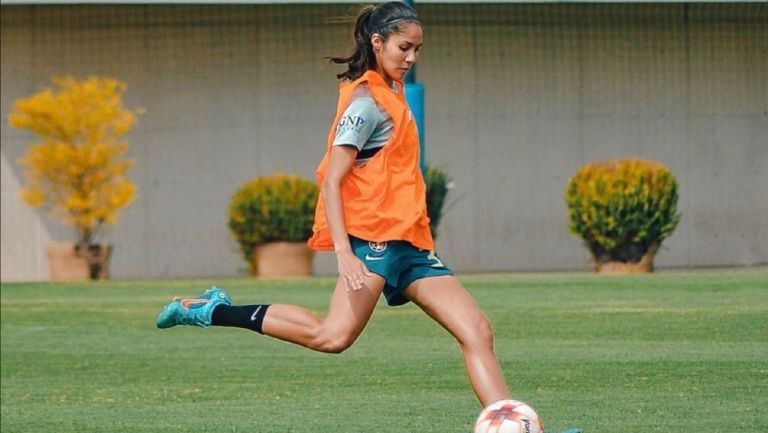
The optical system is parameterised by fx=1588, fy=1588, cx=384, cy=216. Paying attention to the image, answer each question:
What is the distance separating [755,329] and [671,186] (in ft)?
27.9

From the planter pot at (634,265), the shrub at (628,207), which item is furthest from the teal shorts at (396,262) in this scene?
the planter pot at (634,265)

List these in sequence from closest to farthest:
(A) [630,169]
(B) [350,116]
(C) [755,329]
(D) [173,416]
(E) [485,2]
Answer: (B) [350,116] < (D) [173,416] < (C) [755,329] < (A) [630,169] < (E) [485,2]

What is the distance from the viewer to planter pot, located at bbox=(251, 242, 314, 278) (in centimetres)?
2152

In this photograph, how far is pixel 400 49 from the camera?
6.59 meters

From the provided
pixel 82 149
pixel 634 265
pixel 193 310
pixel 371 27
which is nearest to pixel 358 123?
pixel 371 27

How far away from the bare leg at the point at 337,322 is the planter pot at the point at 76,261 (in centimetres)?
1643

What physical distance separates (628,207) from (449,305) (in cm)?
1404

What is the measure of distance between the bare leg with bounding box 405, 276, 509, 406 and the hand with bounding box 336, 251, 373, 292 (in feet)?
0.88

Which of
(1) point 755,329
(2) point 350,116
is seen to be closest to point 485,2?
(1) point 755,329

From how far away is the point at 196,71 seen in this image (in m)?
25.3

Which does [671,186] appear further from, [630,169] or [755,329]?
[755,329]

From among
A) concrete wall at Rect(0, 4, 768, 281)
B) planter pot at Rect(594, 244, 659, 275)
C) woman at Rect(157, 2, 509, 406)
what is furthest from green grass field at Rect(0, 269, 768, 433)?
concrete wall at Rect(0, 4, 768, 281)

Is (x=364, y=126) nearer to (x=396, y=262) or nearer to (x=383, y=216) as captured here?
(x=383, y=216)

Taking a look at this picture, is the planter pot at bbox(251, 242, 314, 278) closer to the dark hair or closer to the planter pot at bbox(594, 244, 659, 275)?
the planter pot at bbox(594, 244, 659, 275)
